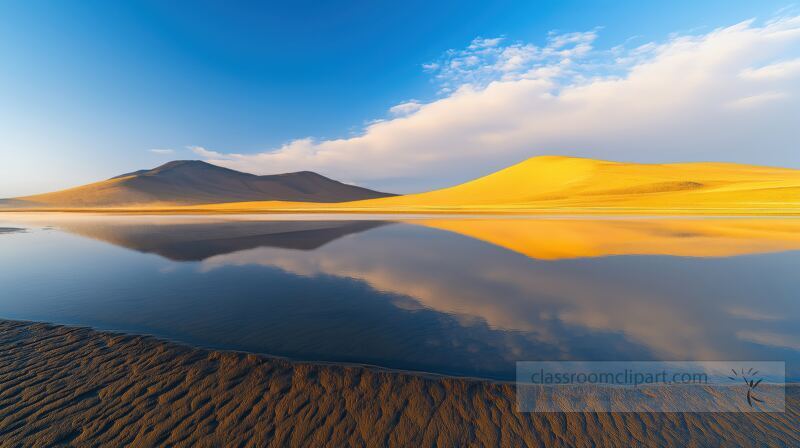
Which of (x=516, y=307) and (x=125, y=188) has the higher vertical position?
(x=125, y=188)

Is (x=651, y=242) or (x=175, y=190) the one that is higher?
(x=175, y=190)

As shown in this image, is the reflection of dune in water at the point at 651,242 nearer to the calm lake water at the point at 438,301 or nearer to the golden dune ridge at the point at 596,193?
the calm lake water at the point at 438,301

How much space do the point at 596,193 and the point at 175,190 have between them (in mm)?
166911

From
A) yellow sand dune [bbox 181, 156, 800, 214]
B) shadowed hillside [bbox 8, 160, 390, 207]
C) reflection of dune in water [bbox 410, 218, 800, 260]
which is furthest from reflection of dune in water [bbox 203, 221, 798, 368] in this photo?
shadowed hillside [bbox 8, 160, 390, 207]

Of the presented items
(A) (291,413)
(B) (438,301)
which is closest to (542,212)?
(B) (438,301)

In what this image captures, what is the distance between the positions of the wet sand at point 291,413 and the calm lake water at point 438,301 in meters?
0.64

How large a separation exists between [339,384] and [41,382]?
442 centimetres

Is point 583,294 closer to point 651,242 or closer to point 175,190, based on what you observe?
point 651,242

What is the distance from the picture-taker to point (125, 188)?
13275cm

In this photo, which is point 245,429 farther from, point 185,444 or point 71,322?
point 71,322

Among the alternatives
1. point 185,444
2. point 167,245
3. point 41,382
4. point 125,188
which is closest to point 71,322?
point 41,382

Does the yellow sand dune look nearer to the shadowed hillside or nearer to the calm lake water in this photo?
the calm lake water

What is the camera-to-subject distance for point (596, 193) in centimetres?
7106

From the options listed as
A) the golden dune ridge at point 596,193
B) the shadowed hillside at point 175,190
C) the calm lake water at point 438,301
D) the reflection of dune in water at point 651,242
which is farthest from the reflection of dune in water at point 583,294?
the shadowed hillside at point 175,190
